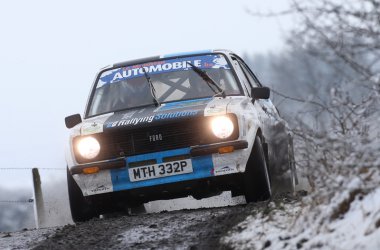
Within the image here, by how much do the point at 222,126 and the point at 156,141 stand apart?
0.59 m

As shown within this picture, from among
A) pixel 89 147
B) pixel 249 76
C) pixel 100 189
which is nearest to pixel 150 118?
pixel 89 147

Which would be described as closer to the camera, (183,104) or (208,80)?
(183,104)

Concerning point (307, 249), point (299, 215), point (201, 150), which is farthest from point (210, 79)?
point (307, 249)

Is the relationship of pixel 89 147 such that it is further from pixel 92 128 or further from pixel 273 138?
pixel 273 138

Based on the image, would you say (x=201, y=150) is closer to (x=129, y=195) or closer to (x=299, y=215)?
(x=129, y=195)

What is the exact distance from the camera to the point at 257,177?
726 centimetres

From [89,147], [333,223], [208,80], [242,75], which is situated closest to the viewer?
[333,223]

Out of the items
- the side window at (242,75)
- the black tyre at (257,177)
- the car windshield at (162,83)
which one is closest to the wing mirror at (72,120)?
the car windshield at (162,83)

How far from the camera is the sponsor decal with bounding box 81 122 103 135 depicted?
7328mm

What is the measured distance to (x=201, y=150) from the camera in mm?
7074

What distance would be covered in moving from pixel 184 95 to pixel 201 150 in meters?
1.11

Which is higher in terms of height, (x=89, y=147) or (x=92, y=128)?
(x=92, y=128)

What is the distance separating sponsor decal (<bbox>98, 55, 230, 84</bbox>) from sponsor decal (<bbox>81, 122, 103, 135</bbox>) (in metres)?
1.07

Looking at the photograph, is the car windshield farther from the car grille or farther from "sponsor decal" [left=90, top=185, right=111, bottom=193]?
"sponsor decal" [left=90, top=185, right=111, bottom=193]
